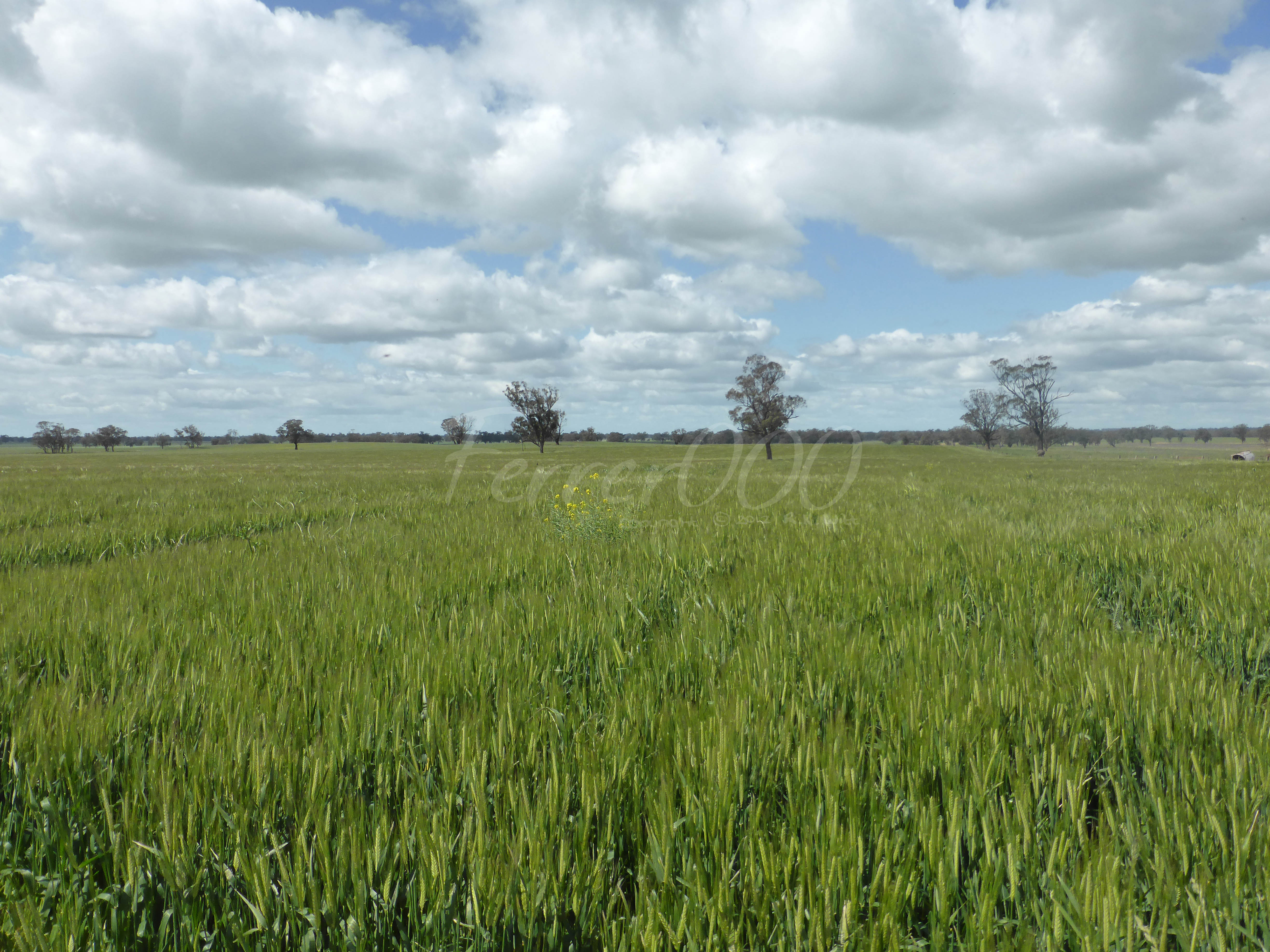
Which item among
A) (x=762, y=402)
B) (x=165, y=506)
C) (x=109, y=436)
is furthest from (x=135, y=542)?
(x=109, y=436)

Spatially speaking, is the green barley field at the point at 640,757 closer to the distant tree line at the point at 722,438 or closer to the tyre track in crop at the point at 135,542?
the tyre track in crop at the point at 135,542

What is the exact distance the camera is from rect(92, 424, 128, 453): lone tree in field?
15000cm

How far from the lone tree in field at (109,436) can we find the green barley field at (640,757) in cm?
18939

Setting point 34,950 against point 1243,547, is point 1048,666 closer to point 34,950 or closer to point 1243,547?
point 34,950

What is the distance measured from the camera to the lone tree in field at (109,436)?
150m

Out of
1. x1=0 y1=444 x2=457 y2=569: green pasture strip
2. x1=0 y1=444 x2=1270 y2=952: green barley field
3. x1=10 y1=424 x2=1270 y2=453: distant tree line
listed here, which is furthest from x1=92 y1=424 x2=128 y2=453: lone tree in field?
x1=0 y1=444 x2=1270 y2=952: green barley field

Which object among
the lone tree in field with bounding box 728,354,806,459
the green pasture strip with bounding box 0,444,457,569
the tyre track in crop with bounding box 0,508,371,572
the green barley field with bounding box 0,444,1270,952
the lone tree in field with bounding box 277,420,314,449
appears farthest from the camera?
the lone tree in field with bounding box 277,420,314,449

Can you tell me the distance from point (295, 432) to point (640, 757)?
15129cm

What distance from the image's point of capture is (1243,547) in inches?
230

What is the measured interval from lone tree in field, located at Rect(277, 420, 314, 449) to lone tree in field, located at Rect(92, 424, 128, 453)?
1751 inches

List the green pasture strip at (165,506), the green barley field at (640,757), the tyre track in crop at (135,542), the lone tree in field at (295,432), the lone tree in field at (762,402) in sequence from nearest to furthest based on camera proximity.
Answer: the green barley field at (640,757)
the tyre track in crop at (135,542)
the green pasture strip at (165,506)
the lone tree in field at (762,402)
the lone tree in field at (295,432)

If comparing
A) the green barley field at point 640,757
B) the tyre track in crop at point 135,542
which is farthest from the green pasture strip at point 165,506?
the green barley field at point 640,757

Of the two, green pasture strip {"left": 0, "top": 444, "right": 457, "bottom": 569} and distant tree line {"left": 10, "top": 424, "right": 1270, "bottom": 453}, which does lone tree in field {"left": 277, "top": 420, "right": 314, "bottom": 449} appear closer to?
distant tree line {"left": 10, "top": 424, "right": 1270, "bottom": 453}

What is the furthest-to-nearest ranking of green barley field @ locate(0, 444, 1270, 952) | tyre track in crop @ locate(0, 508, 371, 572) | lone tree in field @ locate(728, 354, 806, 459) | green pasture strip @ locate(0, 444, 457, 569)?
1. lone tree in field @ locate(728, 354, 806, 459)
2. green pasture strip @ locate(0, 444, 457, 569)
3. tyre track in crop @ locate(0, 508, 371, 572)
4. green barley field @ locate(0, 444, 1270, 952)
